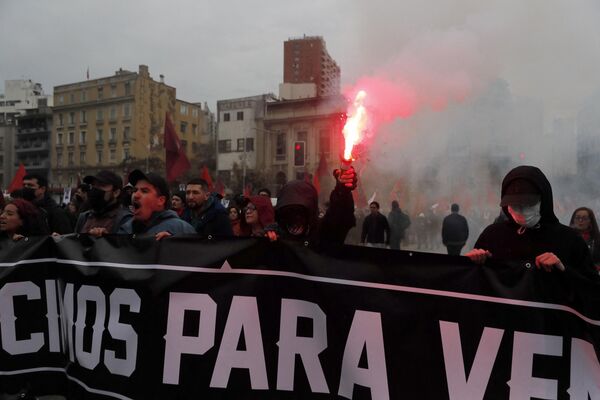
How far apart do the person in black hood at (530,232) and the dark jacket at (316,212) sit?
2.72ft

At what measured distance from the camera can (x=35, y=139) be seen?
71.6 metres

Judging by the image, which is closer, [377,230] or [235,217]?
[235,217]

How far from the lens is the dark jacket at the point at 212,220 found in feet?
16.8

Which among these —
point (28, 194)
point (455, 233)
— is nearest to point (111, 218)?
point (28, 194)

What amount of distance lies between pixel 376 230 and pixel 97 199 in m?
7.51

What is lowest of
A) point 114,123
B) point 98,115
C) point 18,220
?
point 18,220

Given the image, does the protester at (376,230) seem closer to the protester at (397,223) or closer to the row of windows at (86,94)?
the protester at (397,223)

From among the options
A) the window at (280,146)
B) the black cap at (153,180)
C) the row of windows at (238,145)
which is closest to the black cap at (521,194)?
the black cap at (153,180)

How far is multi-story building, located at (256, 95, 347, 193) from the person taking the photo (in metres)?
45.2

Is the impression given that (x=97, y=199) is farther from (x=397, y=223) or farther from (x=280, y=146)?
(x=280, y=146)

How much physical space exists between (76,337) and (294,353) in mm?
1404

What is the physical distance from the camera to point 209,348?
2848 millimetres

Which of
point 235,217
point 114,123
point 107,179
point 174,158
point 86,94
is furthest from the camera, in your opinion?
point 86,94

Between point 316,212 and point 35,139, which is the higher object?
point 35,139
